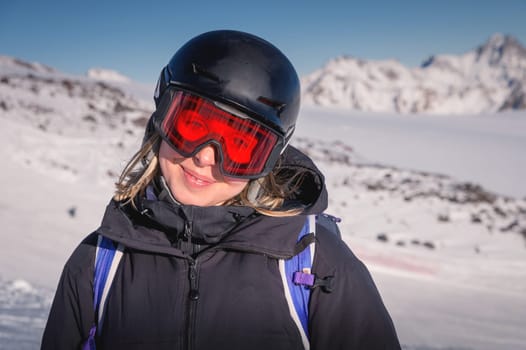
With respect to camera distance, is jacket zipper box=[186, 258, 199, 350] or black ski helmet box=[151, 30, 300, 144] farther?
black ski helmet box=[151, 30, 300, 144]

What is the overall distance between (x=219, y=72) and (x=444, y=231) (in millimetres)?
6622

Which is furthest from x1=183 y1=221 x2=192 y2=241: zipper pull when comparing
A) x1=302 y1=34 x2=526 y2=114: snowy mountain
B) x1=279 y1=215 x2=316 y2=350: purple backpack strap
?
x1=302 y1=34 x2=526 y2=114: snowy mountain

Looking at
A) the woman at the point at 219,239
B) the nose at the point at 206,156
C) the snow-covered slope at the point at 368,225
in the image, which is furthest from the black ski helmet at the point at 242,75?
the snow-covered slope at the point at 368,225

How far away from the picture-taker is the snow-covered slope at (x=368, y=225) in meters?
3.85

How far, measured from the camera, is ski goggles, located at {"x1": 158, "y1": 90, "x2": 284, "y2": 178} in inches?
57.5

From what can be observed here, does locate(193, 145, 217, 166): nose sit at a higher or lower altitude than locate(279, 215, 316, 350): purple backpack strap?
higher

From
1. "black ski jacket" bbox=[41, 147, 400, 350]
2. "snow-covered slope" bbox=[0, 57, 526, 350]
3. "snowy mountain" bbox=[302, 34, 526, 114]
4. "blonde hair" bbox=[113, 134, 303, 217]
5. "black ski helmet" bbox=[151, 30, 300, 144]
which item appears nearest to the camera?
"black ski jacket" bbox=[41, 147, 400, 350]

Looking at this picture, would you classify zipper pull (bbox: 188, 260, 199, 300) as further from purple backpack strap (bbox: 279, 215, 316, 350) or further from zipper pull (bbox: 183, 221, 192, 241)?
purple backpack strap (bbox: 279, 215, 316, 350)

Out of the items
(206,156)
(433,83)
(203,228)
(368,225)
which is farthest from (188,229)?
(433,83)

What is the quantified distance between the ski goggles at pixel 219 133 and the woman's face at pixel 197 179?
3 centimetres

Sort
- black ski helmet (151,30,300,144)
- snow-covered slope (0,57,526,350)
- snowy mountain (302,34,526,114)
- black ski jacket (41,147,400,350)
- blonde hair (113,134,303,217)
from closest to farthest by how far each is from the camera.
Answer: black ski jacket (41,147,400,350), black ski helmet (151,30,300,144), blonde hair (113,134,303,217), snow-covered slope (0,57,526,350), snowy mountain (302,34,526,114)

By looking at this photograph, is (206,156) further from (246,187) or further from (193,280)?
(193,280)

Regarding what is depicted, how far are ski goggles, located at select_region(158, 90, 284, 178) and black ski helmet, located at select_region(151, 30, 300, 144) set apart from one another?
4 centimetres

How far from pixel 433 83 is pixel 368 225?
438 ft
